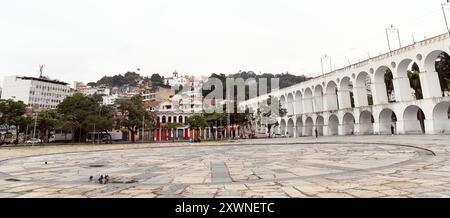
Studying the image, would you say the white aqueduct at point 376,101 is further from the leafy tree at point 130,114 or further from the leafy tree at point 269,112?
the leafy tree at point 130,114

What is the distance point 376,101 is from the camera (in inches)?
1432

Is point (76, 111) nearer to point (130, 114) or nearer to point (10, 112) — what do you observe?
point (10, 112)

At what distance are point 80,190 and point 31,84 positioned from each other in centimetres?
10970

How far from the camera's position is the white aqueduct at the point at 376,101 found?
93.4 ft

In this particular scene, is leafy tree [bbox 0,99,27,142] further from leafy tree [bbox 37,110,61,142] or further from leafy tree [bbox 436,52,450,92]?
leafy tree [bbox 436,52,450,92]

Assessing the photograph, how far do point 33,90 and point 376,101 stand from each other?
106941 mm

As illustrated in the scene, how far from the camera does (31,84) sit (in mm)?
91875

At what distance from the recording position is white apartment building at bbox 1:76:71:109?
9131cm

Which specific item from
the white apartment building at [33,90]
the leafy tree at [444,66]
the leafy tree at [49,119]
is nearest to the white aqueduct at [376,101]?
the leafy tree at [444,66]

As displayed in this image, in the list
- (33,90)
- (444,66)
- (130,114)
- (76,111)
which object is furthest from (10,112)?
(444,66)

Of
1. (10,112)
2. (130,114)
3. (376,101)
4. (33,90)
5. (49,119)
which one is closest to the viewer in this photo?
(376,101)

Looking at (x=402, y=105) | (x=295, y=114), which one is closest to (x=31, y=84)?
(x=295, y=114)

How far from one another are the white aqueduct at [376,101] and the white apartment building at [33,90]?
288ft
